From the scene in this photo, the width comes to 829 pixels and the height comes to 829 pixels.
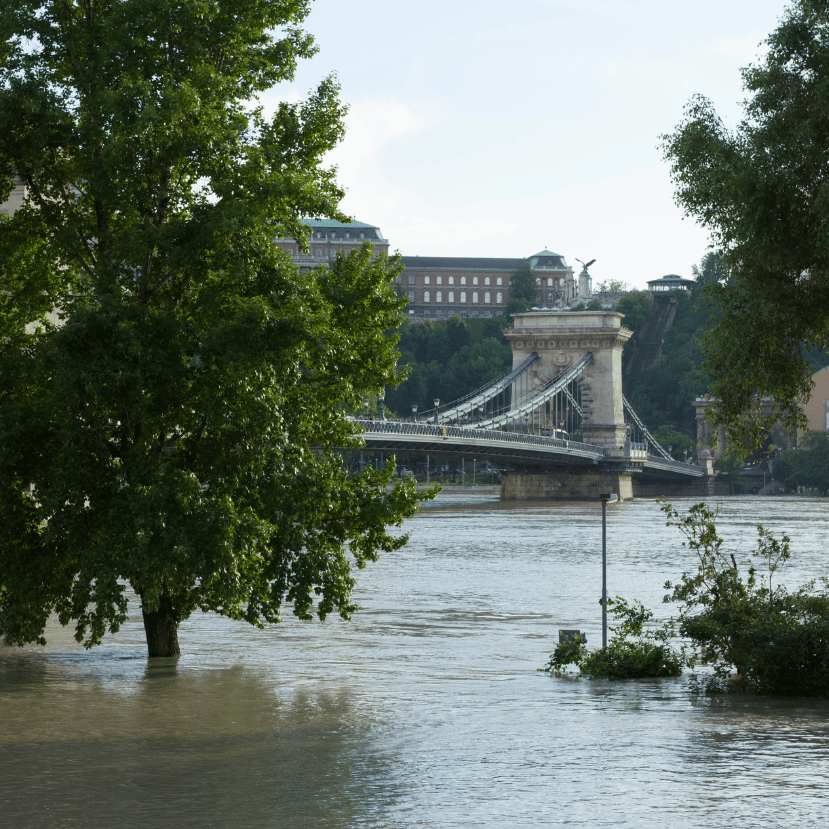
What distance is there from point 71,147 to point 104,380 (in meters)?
3.13

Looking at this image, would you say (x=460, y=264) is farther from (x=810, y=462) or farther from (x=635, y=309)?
(x=810, y=462)

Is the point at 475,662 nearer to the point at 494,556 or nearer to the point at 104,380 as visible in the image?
the point at 104,380

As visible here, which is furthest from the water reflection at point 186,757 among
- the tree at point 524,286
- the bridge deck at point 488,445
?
the tree at point 524,286

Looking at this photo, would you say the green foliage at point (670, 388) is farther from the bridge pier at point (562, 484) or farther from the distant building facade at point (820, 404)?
the bridge pier at point (562, 484)

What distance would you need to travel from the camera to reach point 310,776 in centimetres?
1049

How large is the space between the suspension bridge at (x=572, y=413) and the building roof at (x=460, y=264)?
8146cm

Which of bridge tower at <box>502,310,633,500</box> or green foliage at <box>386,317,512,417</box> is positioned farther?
green foliage at <box>386,317,512,417</box>

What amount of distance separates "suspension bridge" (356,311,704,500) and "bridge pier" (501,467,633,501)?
7cm

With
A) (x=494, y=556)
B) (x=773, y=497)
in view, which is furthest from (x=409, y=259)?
(x=494, y=556)

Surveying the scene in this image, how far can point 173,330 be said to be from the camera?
15.5 metres

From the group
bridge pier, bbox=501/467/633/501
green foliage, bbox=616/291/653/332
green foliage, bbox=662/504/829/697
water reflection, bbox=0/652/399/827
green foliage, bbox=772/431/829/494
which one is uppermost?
green foliage, bbox=616/291/653/332

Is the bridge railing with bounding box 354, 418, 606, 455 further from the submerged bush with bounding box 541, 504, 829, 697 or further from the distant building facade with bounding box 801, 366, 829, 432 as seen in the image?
the submerged bush with bounding box 541, 504, 829, 697

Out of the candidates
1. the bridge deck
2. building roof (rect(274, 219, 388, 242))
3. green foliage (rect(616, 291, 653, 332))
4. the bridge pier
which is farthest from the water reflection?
building roof (rect(274, 219, 388, 242))

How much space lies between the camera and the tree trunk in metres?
18.0
